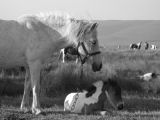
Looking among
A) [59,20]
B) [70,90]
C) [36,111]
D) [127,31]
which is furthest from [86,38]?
[127,31]

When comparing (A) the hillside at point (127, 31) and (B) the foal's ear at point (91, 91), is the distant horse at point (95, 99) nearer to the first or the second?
(B) the foal's ear at point (91, 91)

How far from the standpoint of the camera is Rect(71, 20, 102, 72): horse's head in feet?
30.8

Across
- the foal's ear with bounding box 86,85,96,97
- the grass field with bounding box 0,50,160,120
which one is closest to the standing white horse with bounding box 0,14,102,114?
the foal's ear with bounding box 86,85,96,97

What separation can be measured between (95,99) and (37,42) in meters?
1.90

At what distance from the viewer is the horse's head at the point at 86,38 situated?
938 cm

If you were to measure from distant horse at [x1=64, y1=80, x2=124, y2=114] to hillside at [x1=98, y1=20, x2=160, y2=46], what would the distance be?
117 meters

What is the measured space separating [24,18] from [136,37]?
13324 cm

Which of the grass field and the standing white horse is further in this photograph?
the standing white horse

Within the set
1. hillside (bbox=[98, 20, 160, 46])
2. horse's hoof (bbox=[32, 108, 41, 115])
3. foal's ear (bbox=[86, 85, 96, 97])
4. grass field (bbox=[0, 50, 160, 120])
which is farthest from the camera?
hillside (bbox=[98, 20, 160, 46])

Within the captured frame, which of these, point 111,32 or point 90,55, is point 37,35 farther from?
point 111,32

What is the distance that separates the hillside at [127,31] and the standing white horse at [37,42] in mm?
117426

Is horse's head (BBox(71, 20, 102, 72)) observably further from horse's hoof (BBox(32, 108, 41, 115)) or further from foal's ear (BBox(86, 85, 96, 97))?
horse's hoof (BBox(32, 108, 41, 115))

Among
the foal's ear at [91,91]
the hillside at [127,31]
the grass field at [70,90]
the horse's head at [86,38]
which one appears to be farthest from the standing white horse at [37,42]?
the hillside at [127,31]

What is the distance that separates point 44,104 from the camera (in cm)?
1116
